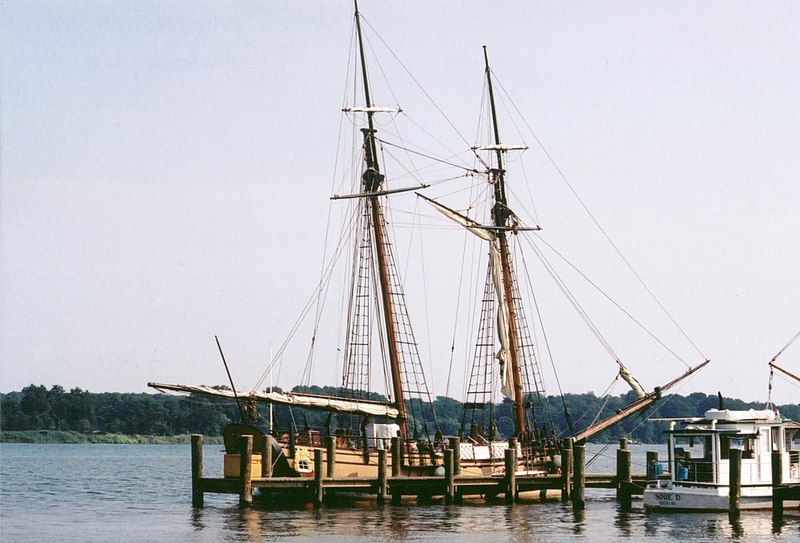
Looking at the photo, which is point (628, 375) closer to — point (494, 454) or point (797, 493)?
point (494, 454)

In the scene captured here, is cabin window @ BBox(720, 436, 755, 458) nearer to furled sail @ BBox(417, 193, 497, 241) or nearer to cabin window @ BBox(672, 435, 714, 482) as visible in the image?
cabin window @ BBox(672, 435, 714, 482)

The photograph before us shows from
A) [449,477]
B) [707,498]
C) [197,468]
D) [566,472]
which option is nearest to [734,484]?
[707,498]

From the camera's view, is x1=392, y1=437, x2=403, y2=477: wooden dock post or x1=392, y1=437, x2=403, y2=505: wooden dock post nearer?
x1=392, y1=437, x2=403, y2=505: wooden dock post

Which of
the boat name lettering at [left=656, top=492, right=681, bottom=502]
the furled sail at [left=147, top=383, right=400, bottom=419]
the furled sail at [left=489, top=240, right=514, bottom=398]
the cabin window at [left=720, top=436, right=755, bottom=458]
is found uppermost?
the furled sail at [left=489, top=240, right=514, bottom=398]

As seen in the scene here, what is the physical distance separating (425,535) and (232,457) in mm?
14162

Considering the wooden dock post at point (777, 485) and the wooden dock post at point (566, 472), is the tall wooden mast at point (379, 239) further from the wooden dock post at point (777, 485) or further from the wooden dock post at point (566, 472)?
the wooden dock post at point (777, 485)

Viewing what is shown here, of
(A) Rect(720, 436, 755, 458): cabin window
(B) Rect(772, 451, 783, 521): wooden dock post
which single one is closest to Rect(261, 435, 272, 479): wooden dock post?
(A) Rect(720, 436, 755, 458): cabin window

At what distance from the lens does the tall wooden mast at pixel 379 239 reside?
7550 cm

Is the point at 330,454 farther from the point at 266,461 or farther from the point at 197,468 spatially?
the point at 197,468

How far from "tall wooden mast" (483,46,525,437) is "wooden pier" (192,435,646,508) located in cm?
800

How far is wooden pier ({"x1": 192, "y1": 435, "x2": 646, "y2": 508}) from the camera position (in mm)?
64875

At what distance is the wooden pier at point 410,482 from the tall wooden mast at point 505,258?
800cm

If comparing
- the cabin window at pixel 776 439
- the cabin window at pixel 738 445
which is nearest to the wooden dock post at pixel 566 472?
the cabin window at pixel 738 445

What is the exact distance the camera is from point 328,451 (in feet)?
219
